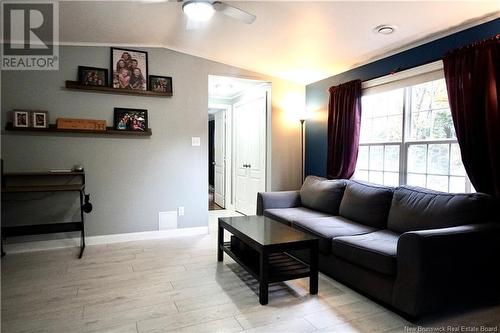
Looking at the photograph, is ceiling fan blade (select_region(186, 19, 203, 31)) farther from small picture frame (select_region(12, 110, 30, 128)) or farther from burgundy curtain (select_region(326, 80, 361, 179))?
small picture frame (select_region(12, 110, 30, 128))

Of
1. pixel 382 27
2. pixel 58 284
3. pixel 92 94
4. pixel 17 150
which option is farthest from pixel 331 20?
pixel 17 150

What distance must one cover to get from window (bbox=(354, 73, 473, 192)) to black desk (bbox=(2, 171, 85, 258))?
3.35 m

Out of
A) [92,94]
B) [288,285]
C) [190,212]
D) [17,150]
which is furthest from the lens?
[190,212]

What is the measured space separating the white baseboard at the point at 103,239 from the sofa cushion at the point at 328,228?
1.68 meters

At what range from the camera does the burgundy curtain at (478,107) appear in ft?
8.06

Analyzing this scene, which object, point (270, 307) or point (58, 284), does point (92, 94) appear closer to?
point (58, 284)

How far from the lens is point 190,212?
14.3ft

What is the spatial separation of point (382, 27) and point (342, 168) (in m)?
1.71

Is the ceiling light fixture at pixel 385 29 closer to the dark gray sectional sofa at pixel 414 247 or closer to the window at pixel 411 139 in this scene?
the window at pixel 411 139

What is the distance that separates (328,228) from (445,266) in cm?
104

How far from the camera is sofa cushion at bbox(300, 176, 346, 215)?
3.68 metres

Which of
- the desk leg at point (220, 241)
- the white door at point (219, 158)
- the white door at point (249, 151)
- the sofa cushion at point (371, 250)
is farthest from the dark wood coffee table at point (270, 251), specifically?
the white door at point (219, 158)

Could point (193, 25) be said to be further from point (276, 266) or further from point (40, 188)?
point (276, 266)

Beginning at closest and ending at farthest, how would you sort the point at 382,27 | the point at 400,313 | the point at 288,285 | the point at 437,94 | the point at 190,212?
the point at 400,313, the point at 288,285, the point at 382,27, the point at 437,94, the point at 190,212
